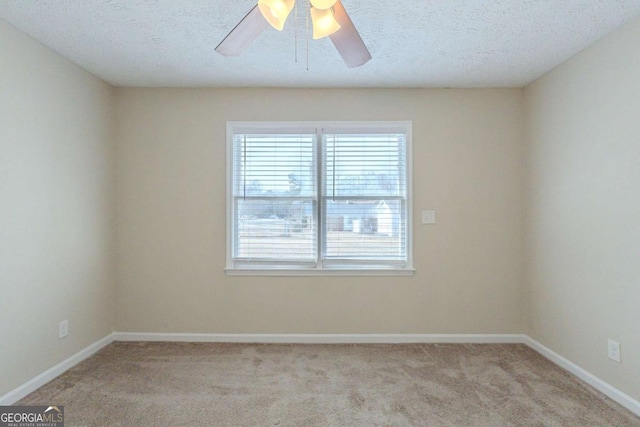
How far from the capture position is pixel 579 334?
112 inches

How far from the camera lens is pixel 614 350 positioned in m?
2.51

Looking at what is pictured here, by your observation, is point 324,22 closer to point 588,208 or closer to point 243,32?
point 243,32

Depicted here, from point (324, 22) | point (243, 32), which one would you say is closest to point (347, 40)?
point (324, 22)

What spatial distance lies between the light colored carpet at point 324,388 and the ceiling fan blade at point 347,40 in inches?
83.5

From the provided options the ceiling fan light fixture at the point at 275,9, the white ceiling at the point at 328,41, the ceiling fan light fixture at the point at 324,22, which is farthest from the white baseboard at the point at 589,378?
the ceiling fan light fixture at the point at 275,9

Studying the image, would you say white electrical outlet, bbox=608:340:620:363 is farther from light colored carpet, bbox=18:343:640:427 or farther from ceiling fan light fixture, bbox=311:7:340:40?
ceiling fan light fixture, bbox=311:7:340:40

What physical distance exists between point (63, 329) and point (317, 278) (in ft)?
7.03

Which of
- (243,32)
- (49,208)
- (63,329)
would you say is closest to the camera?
(243,32)

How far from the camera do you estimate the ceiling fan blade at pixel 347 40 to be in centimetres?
164

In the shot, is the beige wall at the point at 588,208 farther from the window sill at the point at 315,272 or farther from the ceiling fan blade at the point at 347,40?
the ceiling fan blade at the point at 347,40

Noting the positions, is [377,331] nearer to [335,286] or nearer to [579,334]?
[335,286]

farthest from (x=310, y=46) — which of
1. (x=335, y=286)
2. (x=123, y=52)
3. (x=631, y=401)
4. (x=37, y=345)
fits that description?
(x=631, y=401)

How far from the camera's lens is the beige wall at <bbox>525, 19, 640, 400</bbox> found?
2385 millimetres

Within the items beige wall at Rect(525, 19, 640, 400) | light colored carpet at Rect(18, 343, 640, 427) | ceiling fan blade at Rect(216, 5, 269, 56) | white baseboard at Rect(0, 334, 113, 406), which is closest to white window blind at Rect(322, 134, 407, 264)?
light colored carpet at Rect(18, 343, 640, 427)
